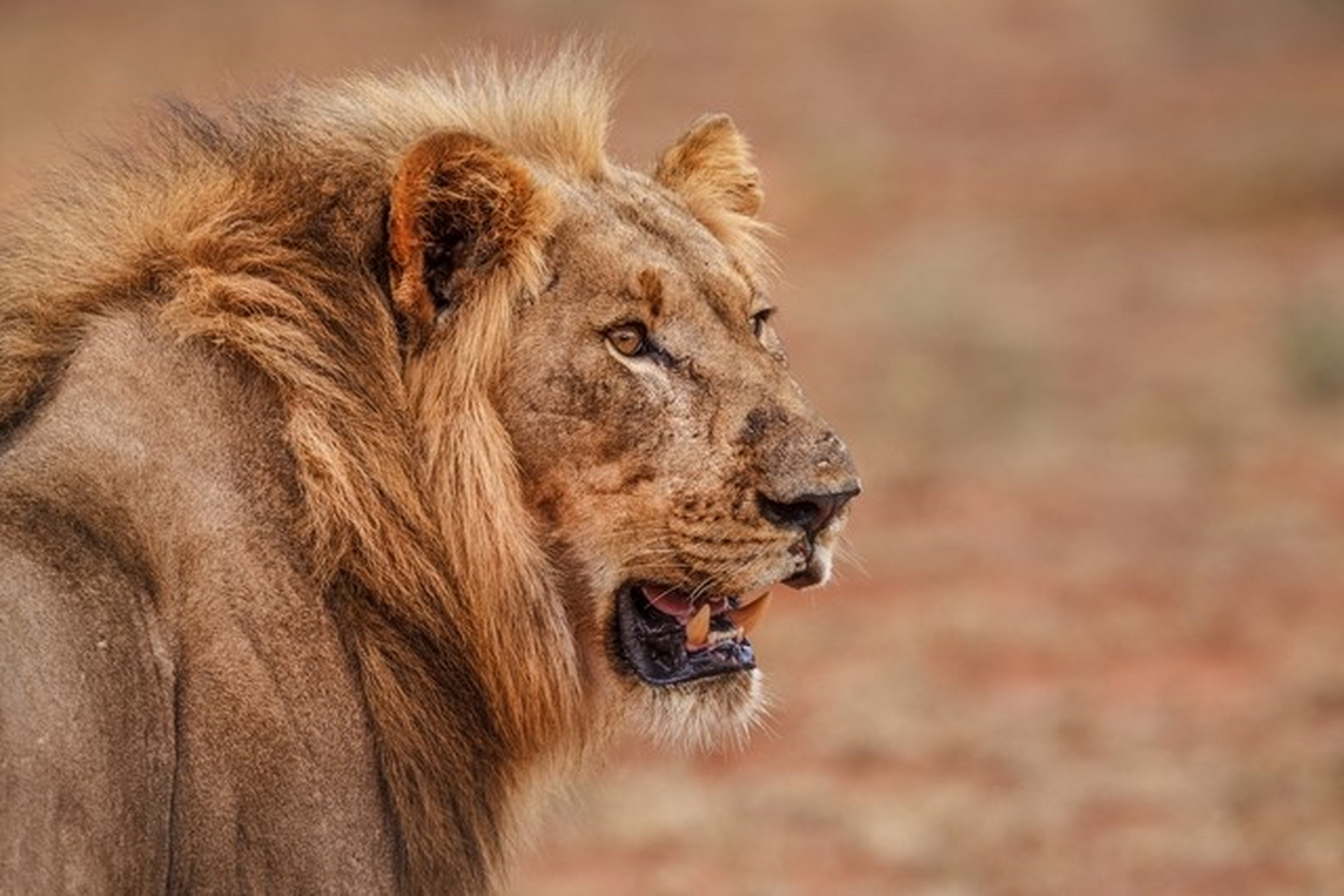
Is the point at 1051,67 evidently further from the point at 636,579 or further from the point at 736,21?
the point at 636,579

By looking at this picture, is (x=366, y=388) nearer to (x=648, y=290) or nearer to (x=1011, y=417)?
(x=648, y=290)

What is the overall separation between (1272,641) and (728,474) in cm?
763

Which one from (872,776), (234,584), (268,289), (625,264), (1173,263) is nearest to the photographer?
(234,584)

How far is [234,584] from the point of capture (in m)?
4.04

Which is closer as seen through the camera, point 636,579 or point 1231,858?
point 636,579

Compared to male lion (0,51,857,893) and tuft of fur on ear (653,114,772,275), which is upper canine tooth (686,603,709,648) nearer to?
male lion (0,51,857,893)

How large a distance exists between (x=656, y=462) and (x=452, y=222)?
1.98ft

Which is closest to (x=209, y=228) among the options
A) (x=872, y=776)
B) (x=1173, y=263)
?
(x=872, y=776)

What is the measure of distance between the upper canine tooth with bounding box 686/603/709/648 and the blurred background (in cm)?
59

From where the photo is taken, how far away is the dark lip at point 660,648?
464 cm

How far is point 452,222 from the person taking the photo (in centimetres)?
447

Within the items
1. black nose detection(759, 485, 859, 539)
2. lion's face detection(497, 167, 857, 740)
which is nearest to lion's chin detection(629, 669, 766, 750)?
lion's face detection(497, 167, 857, 740)

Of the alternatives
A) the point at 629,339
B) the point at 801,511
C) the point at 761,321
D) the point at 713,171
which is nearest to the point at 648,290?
the point at 629,339

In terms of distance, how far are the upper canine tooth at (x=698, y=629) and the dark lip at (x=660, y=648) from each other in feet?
0.04
